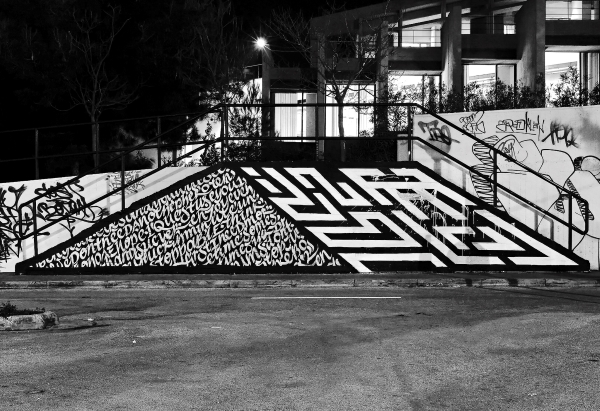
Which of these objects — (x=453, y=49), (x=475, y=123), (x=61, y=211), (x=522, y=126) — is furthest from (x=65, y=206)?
→ (x=453, y=49)

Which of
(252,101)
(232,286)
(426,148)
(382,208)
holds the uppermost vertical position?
(252,101)

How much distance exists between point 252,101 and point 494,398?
29.0m

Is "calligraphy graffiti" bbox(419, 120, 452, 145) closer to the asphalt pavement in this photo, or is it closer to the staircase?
the staircase

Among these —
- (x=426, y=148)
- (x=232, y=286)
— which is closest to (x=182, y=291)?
(x=232, y=286)

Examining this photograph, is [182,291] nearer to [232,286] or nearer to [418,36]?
[232,286]

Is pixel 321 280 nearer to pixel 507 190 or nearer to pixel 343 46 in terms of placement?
pixel 507 190

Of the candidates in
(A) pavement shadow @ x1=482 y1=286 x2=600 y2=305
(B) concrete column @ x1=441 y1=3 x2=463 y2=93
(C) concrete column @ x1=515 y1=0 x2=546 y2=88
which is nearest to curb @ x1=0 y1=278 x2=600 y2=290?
(A) pavement shadow @ x1=482 y1=286 x2=600 y2=305

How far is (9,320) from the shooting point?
10.9m

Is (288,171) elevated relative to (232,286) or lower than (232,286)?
elevated

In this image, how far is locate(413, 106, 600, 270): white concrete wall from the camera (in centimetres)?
1780

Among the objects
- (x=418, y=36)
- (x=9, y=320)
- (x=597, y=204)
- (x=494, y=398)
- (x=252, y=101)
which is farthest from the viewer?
(x=418, y=36)

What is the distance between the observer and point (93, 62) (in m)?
31.5

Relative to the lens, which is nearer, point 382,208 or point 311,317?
point 311,317

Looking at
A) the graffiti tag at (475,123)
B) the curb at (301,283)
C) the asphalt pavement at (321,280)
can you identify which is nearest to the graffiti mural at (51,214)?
the asphalt pavement at (321,280)
